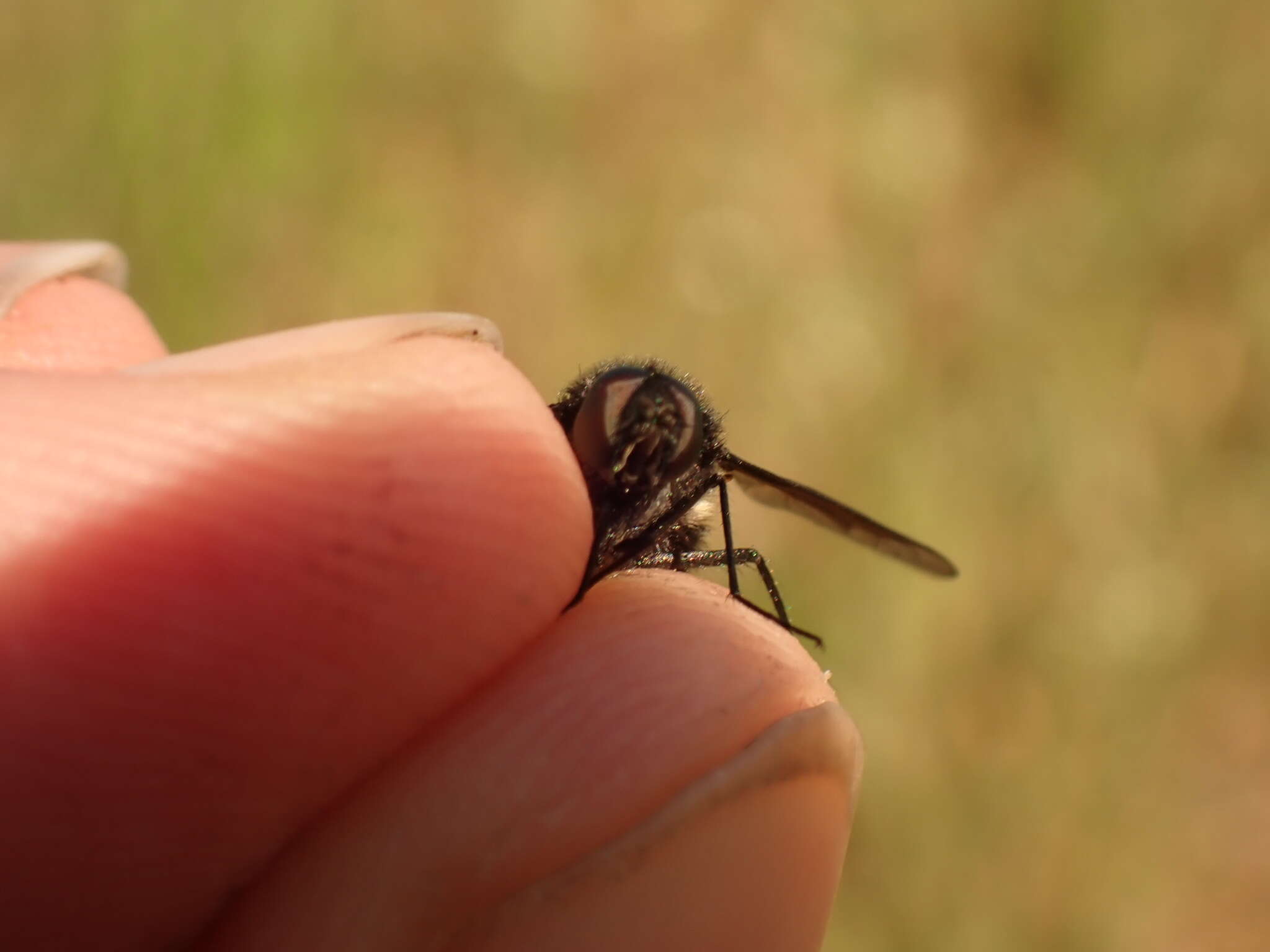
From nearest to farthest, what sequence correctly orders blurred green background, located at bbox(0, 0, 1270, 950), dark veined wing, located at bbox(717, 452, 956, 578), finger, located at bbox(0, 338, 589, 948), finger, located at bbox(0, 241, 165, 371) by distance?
finger, located at bbox(0, 338, 589, 948)
finger, located at bbox(0, 241, 165, 371)
dark veined wing, located at bbox(717, 452, 956, 578)
blurred green background, located at bbox(0, 0, 1270, 950)

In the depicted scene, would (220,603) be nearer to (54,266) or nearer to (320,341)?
(320,341)

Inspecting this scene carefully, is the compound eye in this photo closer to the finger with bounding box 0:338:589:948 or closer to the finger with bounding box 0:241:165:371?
the finger with bounding box 0:338:589:948

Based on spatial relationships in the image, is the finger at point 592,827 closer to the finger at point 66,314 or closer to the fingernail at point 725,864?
the fingernail at point 725,864

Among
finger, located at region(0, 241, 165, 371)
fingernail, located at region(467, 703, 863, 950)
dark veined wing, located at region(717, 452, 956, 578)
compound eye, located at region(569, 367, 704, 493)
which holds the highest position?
finger, located at region(0, 241, 165, 371)

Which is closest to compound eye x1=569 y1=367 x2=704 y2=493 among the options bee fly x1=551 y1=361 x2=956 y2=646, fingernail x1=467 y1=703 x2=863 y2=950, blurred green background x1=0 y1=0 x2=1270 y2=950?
bee fly x1=551 y1=361 x2=956 y2=646

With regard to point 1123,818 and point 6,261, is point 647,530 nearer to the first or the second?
point 6,261

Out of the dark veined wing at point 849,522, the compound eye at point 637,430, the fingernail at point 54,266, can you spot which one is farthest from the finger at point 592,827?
the fingernail at point 54,266

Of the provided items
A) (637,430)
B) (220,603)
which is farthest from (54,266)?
(637,430)

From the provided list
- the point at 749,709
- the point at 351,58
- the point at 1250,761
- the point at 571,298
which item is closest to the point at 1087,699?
the point at 1250,761
